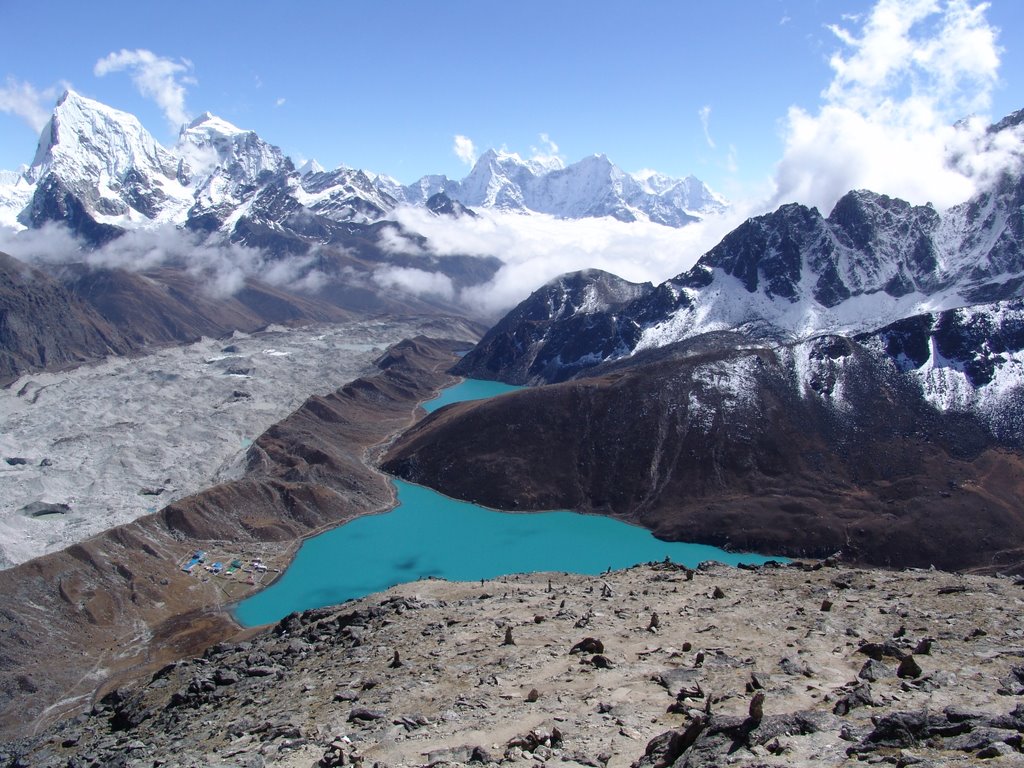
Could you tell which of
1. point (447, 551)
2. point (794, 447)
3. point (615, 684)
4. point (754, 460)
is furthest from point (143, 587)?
point (794, 447)

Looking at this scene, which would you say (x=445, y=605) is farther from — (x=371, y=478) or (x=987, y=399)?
(x=987, y=399)

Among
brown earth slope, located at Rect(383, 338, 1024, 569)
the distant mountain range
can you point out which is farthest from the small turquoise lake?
the distant mountain range

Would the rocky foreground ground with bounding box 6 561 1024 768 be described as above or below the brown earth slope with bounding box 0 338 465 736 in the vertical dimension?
above

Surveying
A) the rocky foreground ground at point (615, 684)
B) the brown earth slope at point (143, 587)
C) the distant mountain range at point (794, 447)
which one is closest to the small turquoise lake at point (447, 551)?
the brown earth slope at point (143, 587)

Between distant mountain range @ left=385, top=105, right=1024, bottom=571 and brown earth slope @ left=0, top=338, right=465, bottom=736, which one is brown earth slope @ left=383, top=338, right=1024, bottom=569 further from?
brown earth slope @ left=0, top=338, right=465, bottom=736

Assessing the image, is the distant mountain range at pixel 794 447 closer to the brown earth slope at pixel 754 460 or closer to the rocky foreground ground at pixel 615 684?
the brown earth slope at pixel 754 460

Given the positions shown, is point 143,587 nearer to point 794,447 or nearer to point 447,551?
point 447,551

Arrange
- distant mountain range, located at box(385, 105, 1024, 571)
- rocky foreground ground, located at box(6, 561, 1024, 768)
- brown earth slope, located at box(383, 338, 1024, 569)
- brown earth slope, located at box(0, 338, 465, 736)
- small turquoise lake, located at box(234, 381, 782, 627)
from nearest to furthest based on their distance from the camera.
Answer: rocky foreground ground, located at box(6, 561, 1024, 768)
brown earth slope, located at box(0, 338, 465, 736)
small turquoise lake, located at box(234, 381, 782, 627)
brown earth slope, located at box(383, 338, 1024, 569)
distant mountain range, located at box(385, 105, 1024, 571)
